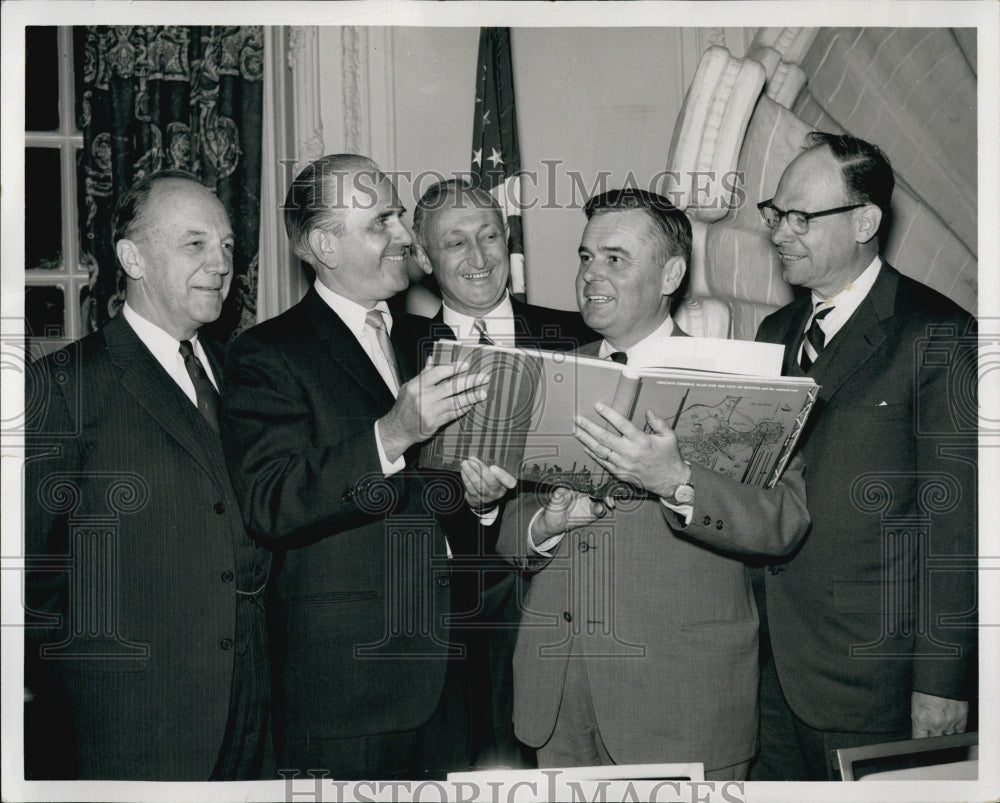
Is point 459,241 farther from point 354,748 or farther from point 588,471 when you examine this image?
point 354,748

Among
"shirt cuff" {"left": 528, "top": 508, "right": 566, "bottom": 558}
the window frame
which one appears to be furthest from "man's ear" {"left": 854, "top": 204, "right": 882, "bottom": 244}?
the window frame

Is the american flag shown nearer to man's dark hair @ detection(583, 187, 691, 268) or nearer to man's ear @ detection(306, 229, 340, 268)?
man's dark hair @ detection(583, 187, 691, 268)

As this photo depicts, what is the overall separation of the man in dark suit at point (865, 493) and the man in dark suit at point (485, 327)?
28.4 inches

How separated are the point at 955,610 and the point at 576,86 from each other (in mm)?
2032

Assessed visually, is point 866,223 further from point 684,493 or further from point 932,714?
point 932,714

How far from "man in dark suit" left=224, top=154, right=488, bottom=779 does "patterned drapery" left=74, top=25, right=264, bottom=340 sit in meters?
0.43

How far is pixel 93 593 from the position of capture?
283 centimetres

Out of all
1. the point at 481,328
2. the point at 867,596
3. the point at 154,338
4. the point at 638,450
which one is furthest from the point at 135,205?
the point at 867,596

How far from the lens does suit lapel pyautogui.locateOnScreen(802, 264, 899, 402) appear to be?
2805 mm

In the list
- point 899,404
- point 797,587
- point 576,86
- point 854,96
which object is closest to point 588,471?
point 797,587

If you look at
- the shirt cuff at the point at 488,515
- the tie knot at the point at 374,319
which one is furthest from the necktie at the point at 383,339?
the shirt cuff at the point at 488,515

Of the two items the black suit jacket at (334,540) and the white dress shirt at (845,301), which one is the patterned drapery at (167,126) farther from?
the white dress shirt at (845,301)

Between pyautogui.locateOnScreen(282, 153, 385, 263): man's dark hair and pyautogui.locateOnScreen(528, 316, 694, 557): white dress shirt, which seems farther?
pyautogui.locateOnScreen(282, 153, 385, 263): man's dark hair

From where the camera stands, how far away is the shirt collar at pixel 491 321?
2.99 m
